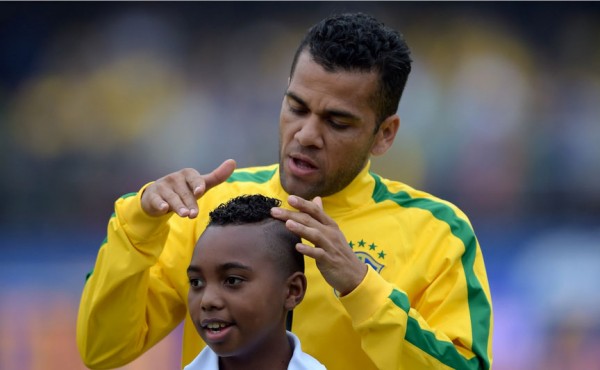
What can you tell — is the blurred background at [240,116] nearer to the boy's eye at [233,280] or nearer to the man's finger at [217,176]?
the man's finger at [217,176]

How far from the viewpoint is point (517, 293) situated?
4.56m

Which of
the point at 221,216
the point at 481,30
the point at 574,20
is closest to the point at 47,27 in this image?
the point at 481,30

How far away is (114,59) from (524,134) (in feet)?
6.02

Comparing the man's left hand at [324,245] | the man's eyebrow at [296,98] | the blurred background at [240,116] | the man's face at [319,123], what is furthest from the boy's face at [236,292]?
the blurred background at [240,116]

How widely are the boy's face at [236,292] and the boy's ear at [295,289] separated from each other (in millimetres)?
18

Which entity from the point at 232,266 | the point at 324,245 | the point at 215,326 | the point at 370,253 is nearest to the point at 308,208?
the point at 324,245

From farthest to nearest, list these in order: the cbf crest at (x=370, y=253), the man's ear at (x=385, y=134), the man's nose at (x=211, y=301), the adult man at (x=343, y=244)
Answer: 1. the man's ear at (x=385, y=134)
2. the cbf crest at (x=370, y=253)
3. the adult man at (x=343, y=244)
4. the man's nose at (x=211, y=301)

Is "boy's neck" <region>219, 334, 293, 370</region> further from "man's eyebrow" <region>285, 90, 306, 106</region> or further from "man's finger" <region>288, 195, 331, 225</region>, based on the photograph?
"man's eyebrow" <region>285, 90, 306, 106</region>

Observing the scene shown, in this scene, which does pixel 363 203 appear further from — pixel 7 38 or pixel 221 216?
pixel 7 38

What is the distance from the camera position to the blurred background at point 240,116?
4648 millimetres

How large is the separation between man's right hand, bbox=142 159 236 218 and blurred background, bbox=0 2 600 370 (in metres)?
2.25

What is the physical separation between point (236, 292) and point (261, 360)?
178mm

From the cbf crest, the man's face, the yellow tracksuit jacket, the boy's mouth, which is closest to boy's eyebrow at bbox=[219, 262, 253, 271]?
the boy's mouth

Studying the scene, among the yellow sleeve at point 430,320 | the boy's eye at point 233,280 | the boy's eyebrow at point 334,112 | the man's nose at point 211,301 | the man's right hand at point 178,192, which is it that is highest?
the boy's eyebrow at point 334,112
